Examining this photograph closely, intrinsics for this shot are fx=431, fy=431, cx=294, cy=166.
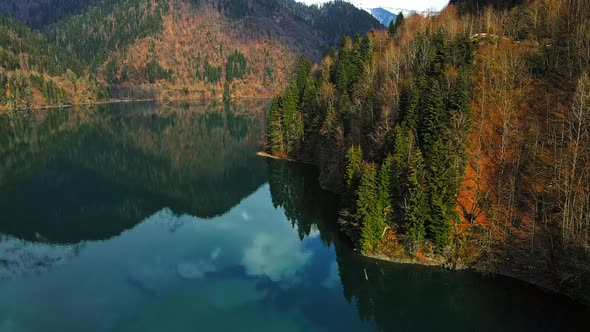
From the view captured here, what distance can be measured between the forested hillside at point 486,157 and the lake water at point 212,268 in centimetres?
328

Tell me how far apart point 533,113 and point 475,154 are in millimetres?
9820

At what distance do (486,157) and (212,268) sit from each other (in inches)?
1460

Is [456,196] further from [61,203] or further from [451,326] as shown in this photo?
[61,203]

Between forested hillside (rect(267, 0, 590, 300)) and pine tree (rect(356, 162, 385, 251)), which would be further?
pine tree (rect(356, 162, 385, 251))

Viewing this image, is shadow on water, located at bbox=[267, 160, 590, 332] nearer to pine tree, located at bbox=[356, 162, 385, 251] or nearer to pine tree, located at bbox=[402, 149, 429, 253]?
pine tree, located at bbox=[356, 162, 385, 251]

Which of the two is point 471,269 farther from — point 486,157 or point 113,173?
point 113,173

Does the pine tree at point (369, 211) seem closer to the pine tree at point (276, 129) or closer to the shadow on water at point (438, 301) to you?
the shadow on water at point (438, 301)

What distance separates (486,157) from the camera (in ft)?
180

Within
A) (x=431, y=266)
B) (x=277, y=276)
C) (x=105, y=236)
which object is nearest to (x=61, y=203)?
(x=105, y=236)

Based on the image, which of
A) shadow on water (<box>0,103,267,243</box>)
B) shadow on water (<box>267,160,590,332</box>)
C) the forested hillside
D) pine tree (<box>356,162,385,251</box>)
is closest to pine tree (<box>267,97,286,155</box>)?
shadow on water (<box>0,103,267,243</box>)

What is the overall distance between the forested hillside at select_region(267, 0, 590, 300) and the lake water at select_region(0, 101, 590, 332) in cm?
328

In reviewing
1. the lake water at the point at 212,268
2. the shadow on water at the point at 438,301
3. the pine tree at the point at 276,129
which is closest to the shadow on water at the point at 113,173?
the lake water at the point at 212,268

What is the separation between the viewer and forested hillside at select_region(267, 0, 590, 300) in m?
44.7

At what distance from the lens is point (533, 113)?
55562 mm
